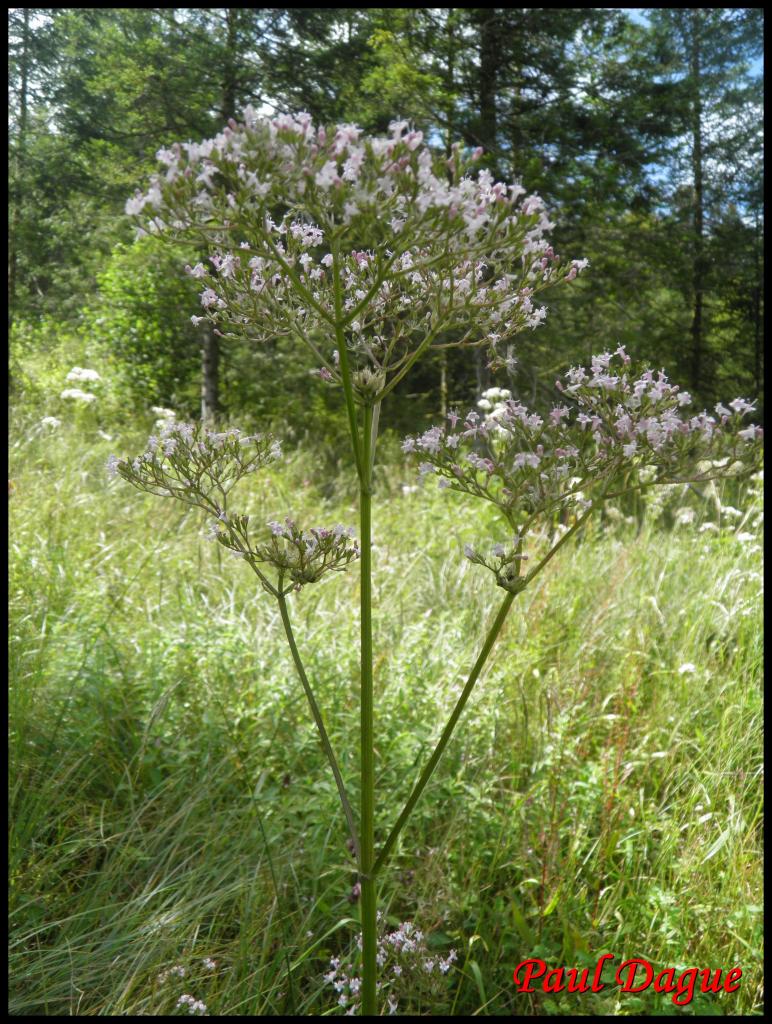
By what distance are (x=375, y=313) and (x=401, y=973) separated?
5.36ft

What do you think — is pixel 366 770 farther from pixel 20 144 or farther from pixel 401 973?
pixel 20 144

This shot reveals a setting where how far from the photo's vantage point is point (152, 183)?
1190 millimetres

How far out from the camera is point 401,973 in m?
1.97

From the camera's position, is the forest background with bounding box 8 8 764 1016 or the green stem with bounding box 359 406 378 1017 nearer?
the green stem with bounding box 359 406 378 1017

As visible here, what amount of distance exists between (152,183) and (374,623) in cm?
270

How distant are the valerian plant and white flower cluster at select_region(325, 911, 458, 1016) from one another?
0.57 m

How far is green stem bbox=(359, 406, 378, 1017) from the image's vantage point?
1.38 metres

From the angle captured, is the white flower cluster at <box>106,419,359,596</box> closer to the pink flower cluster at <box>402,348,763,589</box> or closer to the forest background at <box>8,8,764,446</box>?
the pink flower cluster at <box>402,348,763,589</box>

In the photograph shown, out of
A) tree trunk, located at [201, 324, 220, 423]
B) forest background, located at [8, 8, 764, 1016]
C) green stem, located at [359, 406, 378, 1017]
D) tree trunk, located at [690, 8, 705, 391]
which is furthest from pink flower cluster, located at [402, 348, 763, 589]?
tree trunk, located at [690, 8, 705, 391]

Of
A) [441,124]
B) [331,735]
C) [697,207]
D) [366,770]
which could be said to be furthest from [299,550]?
[697,207]

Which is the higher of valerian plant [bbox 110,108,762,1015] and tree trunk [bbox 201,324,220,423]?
tree trunk [bbox 201,324,220,423]

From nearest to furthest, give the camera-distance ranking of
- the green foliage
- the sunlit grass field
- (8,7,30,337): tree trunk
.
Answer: the sunlit grass field, (8,7,30,337): tree trunk, the green foliage

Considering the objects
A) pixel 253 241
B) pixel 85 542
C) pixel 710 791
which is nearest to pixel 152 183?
pixel 253 241

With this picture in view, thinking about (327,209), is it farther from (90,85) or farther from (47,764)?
(90,85)
